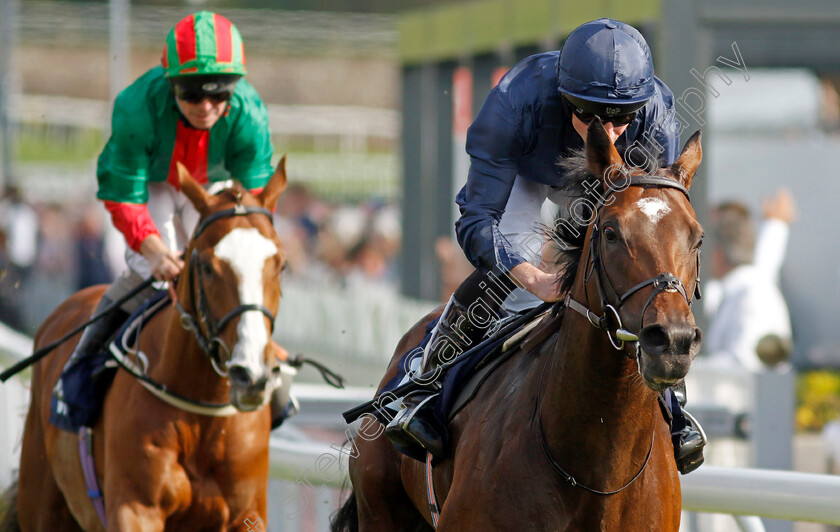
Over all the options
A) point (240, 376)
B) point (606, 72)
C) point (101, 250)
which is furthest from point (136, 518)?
point (101, 250)

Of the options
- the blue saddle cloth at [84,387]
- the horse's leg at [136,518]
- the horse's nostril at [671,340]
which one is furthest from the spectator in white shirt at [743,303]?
the horse's nostril at [671,340]

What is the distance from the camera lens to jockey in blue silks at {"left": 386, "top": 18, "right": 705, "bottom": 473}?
133 inches

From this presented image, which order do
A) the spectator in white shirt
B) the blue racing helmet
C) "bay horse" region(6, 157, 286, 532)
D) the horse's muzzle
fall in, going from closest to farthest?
the horse's muzzle → the blue racing helmet → "bay horse" region(6, 157, 286, 532) → the spectator in white shirt

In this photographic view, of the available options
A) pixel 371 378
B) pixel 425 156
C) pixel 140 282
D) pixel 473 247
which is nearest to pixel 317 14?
pixel 425 156

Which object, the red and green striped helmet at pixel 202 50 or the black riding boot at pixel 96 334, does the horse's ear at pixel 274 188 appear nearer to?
Answer: the red and green striped helmet at pixel 202 50

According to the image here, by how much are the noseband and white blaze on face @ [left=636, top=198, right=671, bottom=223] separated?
71mm

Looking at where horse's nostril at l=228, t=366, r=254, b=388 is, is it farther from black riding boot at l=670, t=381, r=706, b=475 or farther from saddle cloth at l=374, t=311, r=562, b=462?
black riding boot at l=670, t=381, r=706, b=475

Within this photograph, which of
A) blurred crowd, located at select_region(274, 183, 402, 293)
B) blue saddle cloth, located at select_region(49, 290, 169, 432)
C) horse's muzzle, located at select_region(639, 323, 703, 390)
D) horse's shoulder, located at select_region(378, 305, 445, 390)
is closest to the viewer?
horse's muzzle, located at select_region(639, 323, 703, 390)

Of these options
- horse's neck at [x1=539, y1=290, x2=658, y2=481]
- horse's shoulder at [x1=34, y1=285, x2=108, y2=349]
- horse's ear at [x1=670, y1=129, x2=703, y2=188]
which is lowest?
horse's shoulder at [x1=34, y1=285, x2=108, y2=349]

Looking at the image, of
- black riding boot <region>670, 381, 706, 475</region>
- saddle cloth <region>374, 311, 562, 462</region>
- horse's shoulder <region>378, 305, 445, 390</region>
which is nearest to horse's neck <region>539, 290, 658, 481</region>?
black riding boot <region>670, 381, 706, 475</region>

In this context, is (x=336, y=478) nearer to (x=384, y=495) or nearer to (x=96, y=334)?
(x=384, y=495)

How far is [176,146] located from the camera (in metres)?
5.12

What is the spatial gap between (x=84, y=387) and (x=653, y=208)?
2.88 meters

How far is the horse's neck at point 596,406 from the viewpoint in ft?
10.1
